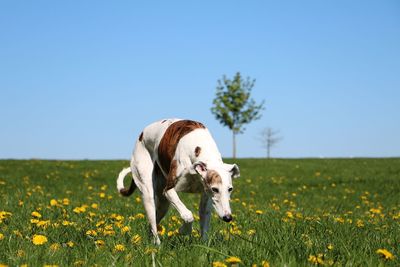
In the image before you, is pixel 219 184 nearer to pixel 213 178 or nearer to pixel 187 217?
pixel 213 178

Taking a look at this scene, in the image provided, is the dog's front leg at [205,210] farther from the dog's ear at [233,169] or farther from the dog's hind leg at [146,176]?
the dog's hind leg at [146,176]

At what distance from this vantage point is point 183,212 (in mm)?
5559

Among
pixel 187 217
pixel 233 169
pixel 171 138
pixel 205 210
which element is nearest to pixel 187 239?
pixel 187 217

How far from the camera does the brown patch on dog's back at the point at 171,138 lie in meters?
6.08

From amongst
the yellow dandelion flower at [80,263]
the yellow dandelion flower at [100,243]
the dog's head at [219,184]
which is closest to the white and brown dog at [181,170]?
the dog's head at [219,184]

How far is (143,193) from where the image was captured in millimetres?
6570

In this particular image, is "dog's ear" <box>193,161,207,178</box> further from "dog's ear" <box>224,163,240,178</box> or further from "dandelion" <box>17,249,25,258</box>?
"dandelion" <box>17,249,25,258</box>

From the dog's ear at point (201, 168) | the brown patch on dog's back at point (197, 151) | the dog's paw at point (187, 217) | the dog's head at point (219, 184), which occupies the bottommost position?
the dog's paw at point (187, 217)

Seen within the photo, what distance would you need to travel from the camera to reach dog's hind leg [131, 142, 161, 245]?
630cm

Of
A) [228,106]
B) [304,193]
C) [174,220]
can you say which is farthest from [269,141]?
[174,220]

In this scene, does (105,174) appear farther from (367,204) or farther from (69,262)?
(69,262)

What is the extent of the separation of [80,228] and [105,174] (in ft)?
53.3

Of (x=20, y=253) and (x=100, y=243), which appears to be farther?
(x=100, y=243)

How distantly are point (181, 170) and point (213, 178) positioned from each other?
70cm
